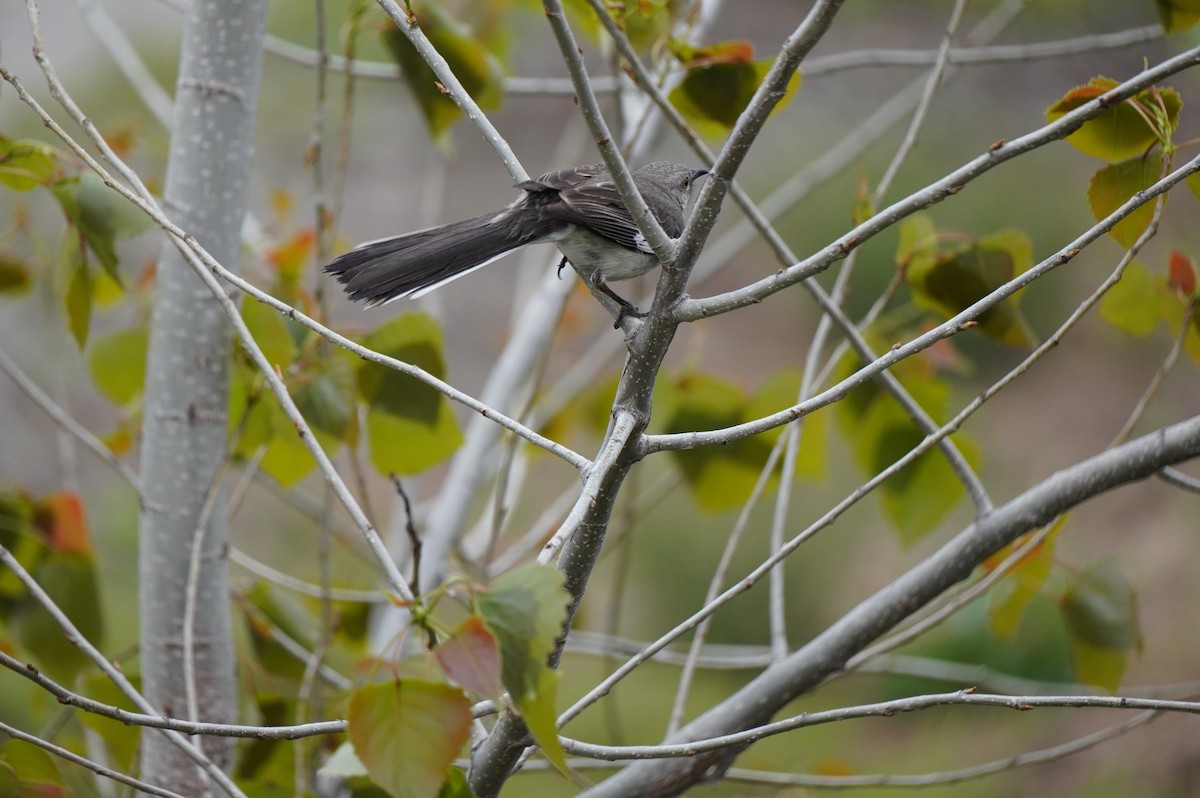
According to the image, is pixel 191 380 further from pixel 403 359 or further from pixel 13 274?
pixel 13 274

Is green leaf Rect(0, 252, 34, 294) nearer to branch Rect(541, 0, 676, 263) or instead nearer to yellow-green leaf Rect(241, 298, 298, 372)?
yellow-green leaf Rect(241, 298, 298, 372)

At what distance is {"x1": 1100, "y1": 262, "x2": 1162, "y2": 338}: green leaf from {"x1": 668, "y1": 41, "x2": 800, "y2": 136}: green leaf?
0.76 meters

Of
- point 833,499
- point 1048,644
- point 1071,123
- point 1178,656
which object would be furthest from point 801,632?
point 1071,123

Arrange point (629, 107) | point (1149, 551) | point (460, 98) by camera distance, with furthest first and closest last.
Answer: point (1149, 551) → point (629, 107) → point (460, 98)

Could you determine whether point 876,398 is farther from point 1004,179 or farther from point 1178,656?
point 1004,179

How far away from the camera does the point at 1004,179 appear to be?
8289mm

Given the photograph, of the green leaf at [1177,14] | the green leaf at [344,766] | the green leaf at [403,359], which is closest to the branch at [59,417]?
the green leaf at [403,359]

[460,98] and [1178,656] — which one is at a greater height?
[460,98]

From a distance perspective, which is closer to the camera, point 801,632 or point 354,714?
point 354,714

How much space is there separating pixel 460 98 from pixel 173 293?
842mm

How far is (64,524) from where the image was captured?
7.17ft

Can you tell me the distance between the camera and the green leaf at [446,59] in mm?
2201

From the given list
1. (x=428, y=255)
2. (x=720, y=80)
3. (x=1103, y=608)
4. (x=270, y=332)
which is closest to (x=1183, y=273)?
(x=1103, y=608)

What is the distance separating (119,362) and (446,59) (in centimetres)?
104
